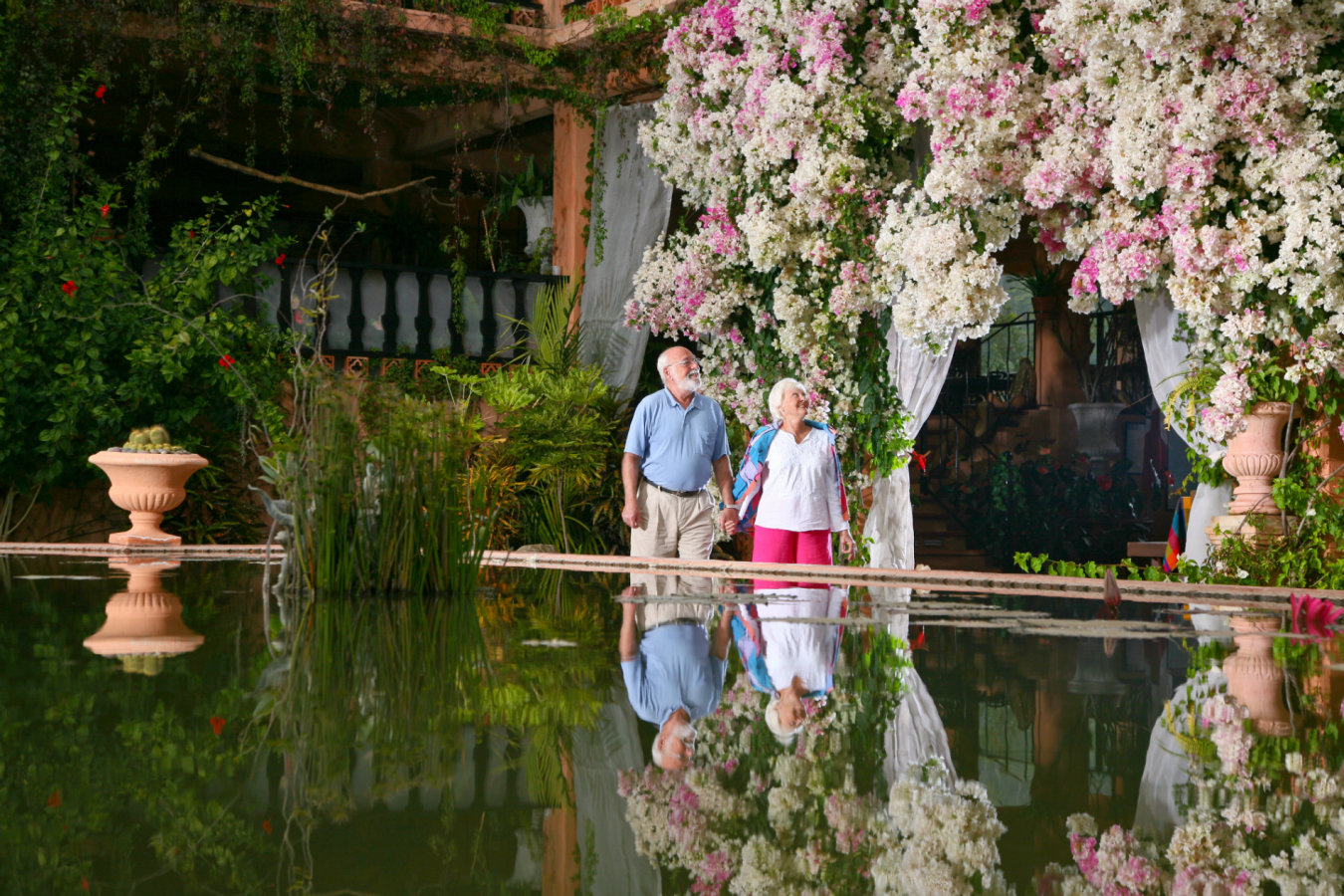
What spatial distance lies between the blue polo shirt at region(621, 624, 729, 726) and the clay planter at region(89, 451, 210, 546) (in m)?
4.21

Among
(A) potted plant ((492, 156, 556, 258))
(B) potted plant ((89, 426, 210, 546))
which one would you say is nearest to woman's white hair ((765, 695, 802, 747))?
(B) potted plant ((89, 426, 210, 546))

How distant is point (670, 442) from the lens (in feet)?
17.2

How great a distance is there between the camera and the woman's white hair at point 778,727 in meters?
1.61

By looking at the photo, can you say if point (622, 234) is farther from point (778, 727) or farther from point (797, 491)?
point (778, 727)

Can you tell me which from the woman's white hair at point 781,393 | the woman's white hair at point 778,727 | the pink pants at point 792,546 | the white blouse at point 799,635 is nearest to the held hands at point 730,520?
the pink pants at point 792,546

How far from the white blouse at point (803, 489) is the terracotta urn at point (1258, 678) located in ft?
6.48

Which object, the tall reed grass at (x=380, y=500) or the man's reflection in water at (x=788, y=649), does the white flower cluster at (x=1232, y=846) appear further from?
the tall reed grass at (x=380, y=500)

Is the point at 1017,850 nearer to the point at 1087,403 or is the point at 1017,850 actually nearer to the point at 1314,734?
the point at 1314,734

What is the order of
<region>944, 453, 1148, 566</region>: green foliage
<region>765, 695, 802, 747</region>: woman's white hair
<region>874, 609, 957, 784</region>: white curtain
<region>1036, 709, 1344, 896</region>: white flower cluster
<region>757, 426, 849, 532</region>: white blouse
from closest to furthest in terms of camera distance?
<region>1036, 709, 1344, 896</region>: white flower cluster → <region>874, 609, 957, 784</region>: white curtain → <region>765, 695, 802, 747</region>: woman's white hair → <region>757, 426, 849, 532</region>: white blouse → <region>944, 453, 1148, 566</region>: green foliage

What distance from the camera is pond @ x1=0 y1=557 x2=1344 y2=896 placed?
111 centimetres

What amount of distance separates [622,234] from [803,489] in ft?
14.3

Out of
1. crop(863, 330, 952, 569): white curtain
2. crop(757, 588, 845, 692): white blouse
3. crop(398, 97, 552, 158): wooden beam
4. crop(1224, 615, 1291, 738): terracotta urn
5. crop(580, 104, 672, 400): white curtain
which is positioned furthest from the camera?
crop(398, 97, 552, 158): wooden beam

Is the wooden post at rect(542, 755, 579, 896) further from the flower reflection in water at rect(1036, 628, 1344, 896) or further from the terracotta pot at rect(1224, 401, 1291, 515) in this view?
the terracotta pot at rect(1224, 401, 1291, 515)

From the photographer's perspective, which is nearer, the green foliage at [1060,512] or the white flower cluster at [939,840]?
the white flower cluster at [939,840]
